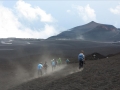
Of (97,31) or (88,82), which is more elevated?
(97,31)

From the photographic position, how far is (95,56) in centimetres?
4806

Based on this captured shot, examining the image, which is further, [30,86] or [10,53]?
[10,53]

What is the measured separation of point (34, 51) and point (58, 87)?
49.5 meters

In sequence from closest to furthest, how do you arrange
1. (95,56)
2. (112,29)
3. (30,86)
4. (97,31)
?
(30,86)
(95,56)
(97,31)
(112,29)

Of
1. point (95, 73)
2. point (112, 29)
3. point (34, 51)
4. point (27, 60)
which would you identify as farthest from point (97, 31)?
point (95, 73)

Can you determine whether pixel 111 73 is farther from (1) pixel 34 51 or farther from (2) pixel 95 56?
(1) pixel 34 51

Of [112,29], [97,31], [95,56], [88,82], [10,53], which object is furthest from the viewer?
[112,29]

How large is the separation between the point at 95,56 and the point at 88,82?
32167 millimetres

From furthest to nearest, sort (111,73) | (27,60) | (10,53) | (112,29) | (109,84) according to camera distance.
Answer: (112,29), (10,53), (27,60), (111,73), (109,84)

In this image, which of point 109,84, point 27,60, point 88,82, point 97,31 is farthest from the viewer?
point 97,31

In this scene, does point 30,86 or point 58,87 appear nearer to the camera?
point 58,87

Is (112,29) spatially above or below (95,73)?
above

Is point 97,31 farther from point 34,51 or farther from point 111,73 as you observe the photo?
point 111,73

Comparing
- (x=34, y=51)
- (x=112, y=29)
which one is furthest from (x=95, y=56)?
(x=112, y=29)
